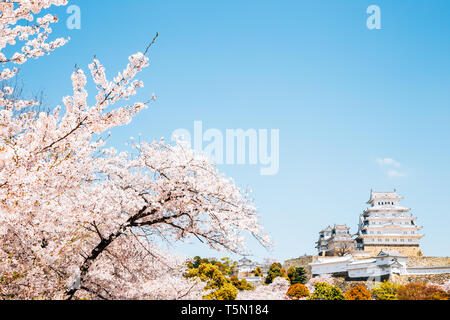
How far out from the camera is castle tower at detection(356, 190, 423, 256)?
135ft

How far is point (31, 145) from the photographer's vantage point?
3.81 metres

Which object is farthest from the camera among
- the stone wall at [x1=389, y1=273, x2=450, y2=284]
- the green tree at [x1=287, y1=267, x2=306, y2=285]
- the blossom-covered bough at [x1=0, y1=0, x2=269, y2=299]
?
the green tree at [x1=287, y1=267, x2=306, y2=285]

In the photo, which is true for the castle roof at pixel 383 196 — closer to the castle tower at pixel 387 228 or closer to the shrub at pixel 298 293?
the castle tower at pixel 387 228

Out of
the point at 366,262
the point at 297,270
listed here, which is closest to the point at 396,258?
the point at 366,262

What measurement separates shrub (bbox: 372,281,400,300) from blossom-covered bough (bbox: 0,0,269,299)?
2585 centimetres

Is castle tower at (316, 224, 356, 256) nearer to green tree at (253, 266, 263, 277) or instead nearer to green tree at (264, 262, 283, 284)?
green tree at (264, 262, 283, 284)

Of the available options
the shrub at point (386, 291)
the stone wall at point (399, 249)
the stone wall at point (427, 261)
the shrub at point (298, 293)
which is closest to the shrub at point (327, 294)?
the shrub at point (298, 293)

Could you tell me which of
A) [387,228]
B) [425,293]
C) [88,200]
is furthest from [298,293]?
[88,200]

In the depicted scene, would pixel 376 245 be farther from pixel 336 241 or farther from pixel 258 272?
pixel 258 272

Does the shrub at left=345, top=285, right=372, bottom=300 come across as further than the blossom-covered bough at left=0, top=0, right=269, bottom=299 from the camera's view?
Yes

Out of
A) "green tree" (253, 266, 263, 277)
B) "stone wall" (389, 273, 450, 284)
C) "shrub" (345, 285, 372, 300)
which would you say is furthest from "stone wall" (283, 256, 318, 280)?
"shrub" (345, 285, 372, 300)

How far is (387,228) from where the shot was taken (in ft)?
140

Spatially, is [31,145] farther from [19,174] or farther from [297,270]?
[297,270]

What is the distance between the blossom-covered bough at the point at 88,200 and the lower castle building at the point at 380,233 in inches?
1652
